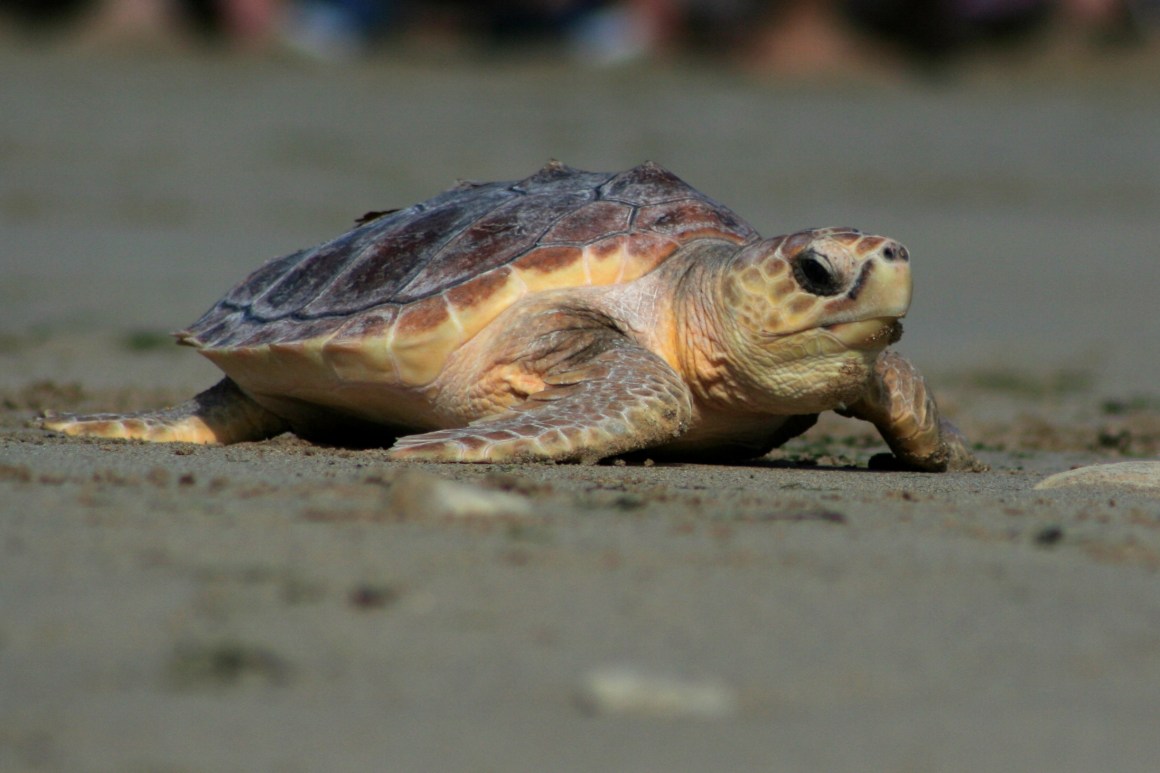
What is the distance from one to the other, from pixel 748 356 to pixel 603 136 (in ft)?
32.8

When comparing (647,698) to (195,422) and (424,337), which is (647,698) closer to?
(424,337)

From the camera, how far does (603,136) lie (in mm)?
13602

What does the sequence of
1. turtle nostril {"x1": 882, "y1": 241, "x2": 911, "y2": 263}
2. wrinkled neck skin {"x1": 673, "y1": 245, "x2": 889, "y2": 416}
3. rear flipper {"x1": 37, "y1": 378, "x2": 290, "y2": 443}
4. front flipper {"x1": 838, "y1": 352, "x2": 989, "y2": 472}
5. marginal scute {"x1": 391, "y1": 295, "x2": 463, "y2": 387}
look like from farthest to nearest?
1. rear flipper {"x1": 37, "y1": 378, "x2": 290, "y2": 443}
2. front flipper {"x1": 838, "y1": 352, "x2": 989, "y2": 472}
3. marginal scute {"x1": 391, "y1": 295, "x2": 463, "y2": 387}
4. wrinkled neck skin {"x1": 673, "y1": 245, "x2": 889, "y2": 416}
5. turtle nostril {"x1": 882, "y1": 241, "x2": 911, "y2": 263}

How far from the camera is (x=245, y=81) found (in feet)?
47.7

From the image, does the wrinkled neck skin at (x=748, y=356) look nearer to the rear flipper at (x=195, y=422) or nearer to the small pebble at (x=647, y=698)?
the rear flipper at (x=195, y=422)

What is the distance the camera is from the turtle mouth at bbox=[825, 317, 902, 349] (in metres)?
3.69

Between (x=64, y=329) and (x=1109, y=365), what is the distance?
5.80 meters

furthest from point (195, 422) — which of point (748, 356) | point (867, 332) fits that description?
point (867, 332)

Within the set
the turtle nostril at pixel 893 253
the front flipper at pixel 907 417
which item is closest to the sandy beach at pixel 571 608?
the front flipper at pixel 907 417

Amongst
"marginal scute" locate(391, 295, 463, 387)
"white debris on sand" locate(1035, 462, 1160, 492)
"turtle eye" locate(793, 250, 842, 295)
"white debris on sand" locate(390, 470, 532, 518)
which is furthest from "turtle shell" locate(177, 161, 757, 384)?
"white debris on sand" locate(390, 470, 532, 518)

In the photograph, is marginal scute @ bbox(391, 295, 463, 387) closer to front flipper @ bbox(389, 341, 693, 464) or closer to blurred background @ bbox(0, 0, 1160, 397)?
front flipper @ bbox(389, 341, 693, 464)

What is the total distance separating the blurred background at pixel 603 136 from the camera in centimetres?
930

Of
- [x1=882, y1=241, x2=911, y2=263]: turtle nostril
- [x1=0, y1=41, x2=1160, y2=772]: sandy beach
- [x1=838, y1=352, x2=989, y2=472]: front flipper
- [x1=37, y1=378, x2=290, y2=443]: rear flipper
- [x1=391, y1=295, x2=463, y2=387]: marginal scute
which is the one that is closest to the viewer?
[x1=0, y1=41, x2=1160, y2=772]: sandy beach

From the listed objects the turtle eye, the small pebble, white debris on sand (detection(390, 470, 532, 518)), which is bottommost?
the small pebble
